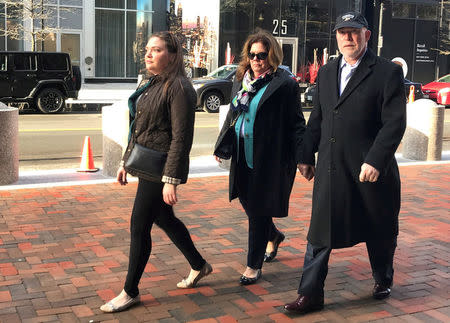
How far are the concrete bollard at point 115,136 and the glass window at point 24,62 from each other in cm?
1058

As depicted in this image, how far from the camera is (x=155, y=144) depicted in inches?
159

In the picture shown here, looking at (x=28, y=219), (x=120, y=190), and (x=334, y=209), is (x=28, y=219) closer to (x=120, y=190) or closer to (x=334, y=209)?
(x=120, y=190)

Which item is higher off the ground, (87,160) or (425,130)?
(425,130)

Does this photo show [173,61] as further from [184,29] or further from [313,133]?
[184,29]

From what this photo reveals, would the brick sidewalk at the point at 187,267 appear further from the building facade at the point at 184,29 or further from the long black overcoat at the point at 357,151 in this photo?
the building facade at the point at 184,29

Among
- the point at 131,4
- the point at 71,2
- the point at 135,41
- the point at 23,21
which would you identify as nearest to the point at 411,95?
the point at 135,41

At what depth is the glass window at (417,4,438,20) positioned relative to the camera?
124 feet

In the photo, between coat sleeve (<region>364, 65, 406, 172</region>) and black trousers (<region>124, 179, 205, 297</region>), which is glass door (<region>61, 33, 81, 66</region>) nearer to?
black trousers (<region>124, 179, 205, 297</region>)

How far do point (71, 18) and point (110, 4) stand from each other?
2.33 metres

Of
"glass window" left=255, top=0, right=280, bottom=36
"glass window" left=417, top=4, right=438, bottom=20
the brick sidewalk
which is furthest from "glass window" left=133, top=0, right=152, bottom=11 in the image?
the brick sidewalk

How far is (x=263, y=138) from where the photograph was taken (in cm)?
458

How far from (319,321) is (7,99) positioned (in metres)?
15.9

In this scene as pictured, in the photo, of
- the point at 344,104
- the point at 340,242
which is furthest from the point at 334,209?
the point at 344,104

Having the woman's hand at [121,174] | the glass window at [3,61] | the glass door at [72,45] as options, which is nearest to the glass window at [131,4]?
the glass door at [72,45]
